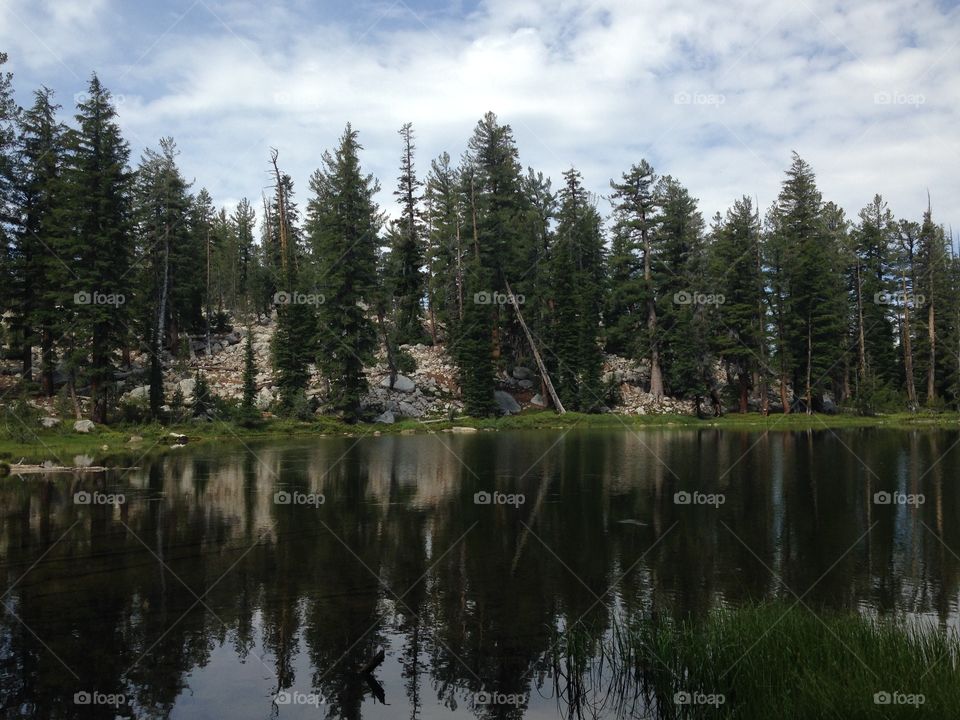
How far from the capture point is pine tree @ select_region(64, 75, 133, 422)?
4331 cm

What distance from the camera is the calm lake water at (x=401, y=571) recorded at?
9.24 meters

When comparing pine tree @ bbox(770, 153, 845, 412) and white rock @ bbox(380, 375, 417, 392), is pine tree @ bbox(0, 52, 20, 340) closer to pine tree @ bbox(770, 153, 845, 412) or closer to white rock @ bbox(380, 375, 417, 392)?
white rock @ bbox(380, 375, 417, 392)

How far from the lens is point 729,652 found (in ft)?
27.8

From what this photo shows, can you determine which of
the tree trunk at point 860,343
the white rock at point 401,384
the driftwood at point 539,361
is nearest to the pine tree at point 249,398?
the white rock at point 401,384

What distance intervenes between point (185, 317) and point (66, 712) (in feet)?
229

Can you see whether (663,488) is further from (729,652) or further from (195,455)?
(195,455)

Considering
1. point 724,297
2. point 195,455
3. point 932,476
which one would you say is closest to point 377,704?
→ point 932,476

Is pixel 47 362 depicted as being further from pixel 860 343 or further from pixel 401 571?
pixel 860 343

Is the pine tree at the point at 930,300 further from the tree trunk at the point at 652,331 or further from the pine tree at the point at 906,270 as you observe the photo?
the tree trunk at the point at 652,331

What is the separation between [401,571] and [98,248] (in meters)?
39.7

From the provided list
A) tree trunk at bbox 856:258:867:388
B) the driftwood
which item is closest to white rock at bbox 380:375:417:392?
the driftwood

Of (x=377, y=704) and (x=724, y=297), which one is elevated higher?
(x=724, y=297)

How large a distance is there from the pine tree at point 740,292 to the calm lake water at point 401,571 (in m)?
36.1

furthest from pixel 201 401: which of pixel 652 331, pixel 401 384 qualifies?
pixel 652 331
